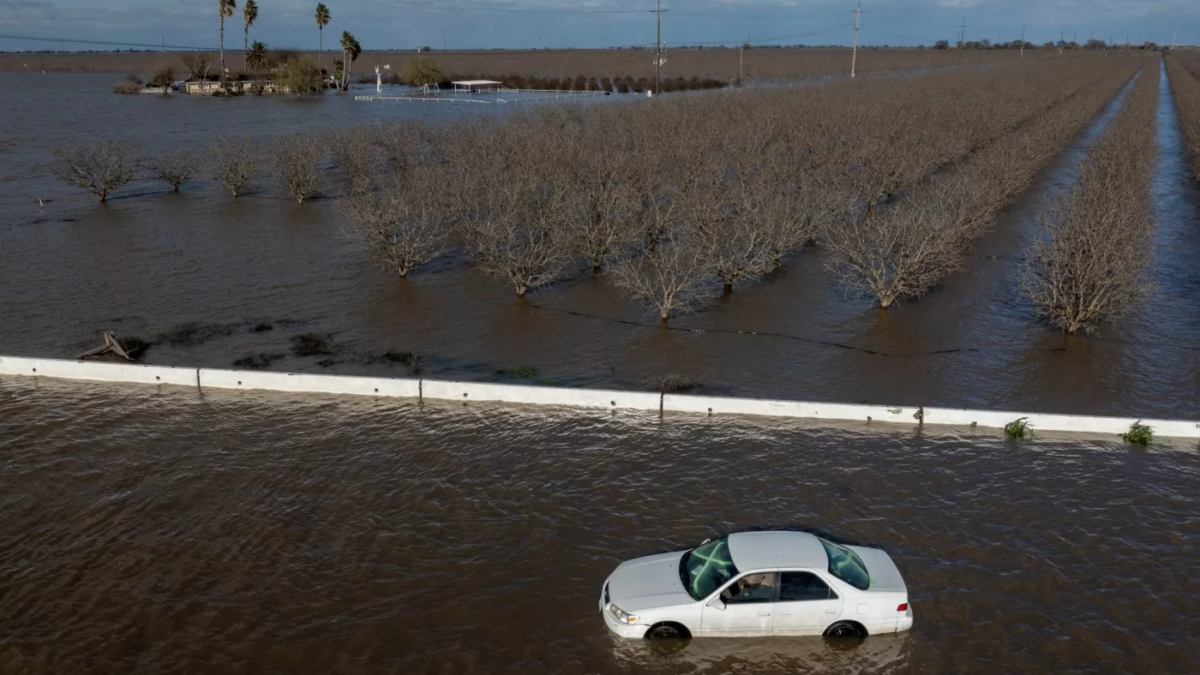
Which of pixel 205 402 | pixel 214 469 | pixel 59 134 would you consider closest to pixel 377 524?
pixel 214 469

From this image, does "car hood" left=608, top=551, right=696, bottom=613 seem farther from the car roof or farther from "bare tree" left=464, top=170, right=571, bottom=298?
"bare tree" left=464, top=170, right=571, bottom=298

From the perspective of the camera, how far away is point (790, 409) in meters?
16.8

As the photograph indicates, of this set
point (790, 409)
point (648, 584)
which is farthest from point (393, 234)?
point (648, 584)

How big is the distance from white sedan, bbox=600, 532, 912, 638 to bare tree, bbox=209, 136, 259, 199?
3874 centimetres

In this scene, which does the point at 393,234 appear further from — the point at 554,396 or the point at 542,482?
the point at 542,482

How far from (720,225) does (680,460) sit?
546 inches

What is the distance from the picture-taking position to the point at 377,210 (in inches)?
1077

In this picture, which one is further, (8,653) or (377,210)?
(377,210)

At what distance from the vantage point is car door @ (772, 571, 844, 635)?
1019 cm

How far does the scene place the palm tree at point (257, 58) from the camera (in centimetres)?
12075

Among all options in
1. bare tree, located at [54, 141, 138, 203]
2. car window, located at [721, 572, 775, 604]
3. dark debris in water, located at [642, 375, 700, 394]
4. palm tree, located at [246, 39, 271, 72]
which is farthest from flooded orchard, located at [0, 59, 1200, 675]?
palm tree, located at [246, 39, 271, 72]

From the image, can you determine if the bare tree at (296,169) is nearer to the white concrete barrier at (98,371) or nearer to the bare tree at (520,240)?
the bare tree at (520,240)

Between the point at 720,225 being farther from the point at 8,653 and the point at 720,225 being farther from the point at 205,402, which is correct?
the point at 8,653

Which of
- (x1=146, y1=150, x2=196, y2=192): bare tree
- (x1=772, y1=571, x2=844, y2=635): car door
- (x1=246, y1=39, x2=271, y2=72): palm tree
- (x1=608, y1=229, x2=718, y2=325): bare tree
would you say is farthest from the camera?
(x1=246, y1=39, x2=271, y2=72): palm tree
